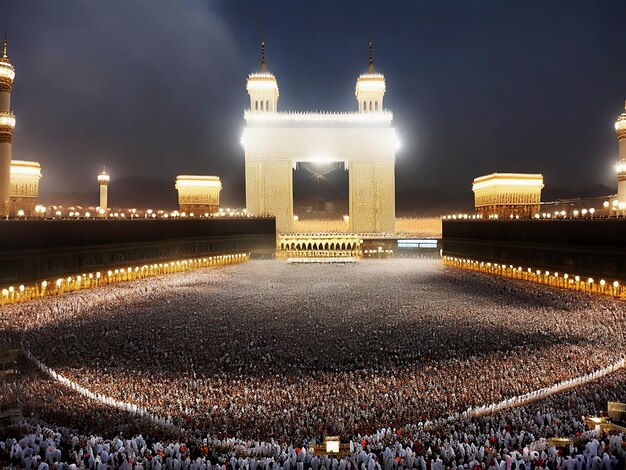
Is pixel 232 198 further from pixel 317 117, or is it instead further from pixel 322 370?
pixel 322 370

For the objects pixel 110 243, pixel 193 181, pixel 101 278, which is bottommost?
pixel 101 278

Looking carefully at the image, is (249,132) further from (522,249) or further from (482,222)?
(522,249)

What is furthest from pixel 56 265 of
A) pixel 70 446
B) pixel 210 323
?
pixel 70 446

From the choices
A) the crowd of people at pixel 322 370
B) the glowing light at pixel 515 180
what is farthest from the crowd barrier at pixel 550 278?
the glowing light at pixel 515 180

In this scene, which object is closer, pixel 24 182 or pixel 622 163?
pixel 622 163

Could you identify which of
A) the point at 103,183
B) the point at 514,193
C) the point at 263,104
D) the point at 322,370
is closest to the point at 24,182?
the point at 103,183

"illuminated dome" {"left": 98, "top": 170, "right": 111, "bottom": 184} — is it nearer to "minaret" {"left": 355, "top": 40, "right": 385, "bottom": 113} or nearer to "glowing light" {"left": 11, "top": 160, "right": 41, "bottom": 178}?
"glowing light" {"left": 11, "top": 160, "right": 41, "bottom": 178}

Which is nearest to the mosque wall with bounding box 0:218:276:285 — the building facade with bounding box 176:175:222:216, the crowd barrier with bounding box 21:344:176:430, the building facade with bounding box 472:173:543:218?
the building facade with bounding box 176:175:222:216
